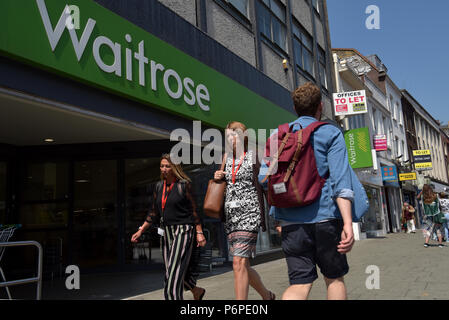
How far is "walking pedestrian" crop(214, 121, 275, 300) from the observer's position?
140 inches

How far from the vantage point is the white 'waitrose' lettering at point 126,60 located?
178 inches

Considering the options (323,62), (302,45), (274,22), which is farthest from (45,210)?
(323,62)

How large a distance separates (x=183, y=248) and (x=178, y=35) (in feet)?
15.8

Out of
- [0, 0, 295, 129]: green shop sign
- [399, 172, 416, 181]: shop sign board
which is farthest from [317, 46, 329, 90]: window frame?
[399, 172, 416, 181]: shop sign board

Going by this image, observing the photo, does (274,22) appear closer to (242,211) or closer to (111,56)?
(111,56)

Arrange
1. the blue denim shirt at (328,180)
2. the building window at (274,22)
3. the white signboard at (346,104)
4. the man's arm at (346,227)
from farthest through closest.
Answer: the white signboard at (346,104)
the building window at (274,22)
the blue denim shirt at (328,180)
the man's arm at (346,227)

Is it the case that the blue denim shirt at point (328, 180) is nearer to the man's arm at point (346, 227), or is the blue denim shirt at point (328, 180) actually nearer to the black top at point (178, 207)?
the man's arm at point (346, 227)

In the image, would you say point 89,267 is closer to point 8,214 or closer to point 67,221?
point 67,221

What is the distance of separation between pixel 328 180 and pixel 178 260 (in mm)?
1830

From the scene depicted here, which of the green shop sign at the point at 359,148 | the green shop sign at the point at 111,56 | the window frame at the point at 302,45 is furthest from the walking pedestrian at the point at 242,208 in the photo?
the green shop sign at the point at 359,148

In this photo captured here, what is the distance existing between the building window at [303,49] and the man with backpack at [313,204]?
12390 millimetres

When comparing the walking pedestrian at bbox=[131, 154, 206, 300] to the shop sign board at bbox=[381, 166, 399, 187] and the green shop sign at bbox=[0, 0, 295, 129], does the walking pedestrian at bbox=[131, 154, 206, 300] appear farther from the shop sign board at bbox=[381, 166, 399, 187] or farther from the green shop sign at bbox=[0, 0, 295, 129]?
the shop sign board at bbox=[381, 166, 399, 187]

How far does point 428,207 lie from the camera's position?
1150 centimetres
